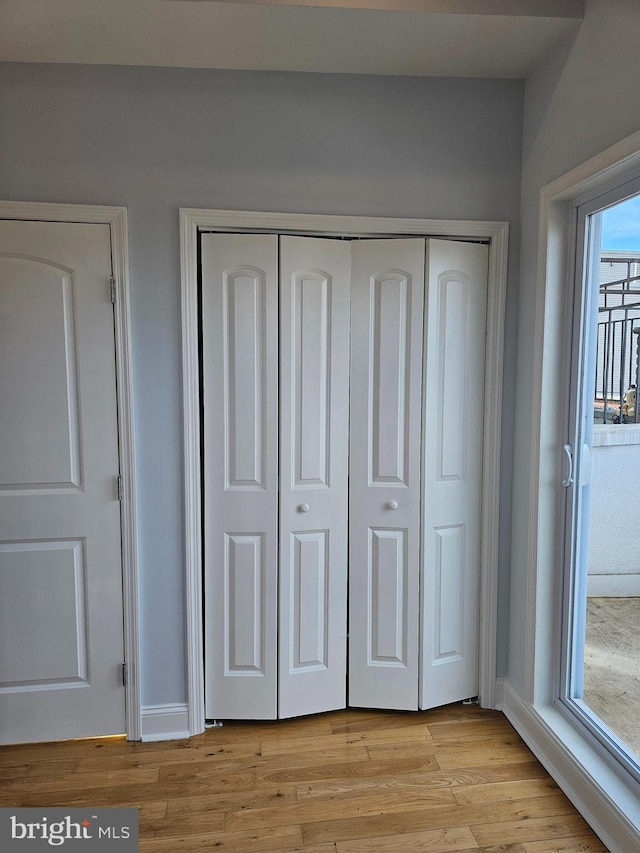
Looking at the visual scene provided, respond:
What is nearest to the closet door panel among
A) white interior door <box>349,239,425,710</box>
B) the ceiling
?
white interior door <box>349,239,425,710</box>

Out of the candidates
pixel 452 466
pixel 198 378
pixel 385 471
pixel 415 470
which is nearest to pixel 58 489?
pixel 198 378

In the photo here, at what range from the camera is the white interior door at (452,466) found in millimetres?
2328

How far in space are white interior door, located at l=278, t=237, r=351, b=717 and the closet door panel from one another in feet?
0.18

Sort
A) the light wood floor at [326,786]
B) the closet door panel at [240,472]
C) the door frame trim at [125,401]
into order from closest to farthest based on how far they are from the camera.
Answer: the light wood floor at [326,786] → the door frame trim at [125,401] → the closet door panel at [240,472]

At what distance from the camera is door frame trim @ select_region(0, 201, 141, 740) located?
2104 mm

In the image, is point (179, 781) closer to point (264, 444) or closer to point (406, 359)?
point (264, 444)

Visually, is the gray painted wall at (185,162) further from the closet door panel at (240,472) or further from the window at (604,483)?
the window at (604,483)

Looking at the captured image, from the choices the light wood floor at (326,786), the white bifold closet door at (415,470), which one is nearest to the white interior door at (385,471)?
the white bifold closet door at (415,470)

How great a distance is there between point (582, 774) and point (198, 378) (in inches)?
77.1

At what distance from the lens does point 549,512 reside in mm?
2188

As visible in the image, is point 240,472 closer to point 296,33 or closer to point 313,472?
point 313,472

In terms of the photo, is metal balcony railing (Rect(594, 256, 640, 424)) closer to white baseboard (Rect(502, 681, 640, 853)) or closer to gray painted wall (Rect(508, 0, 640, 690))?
gray painted wall (Rect(508, 0, 640, 690))

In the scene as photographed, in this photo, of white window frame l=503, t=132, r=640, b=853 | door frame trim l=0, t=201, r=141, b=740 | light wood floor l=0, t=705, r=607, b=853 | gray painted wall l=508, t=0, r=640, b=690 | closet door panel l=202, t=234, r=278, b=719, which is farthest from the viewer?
closet door panel l=202, t=234, r=278, b=719

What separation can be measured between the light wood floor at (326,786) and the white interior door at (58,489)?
24 cm
